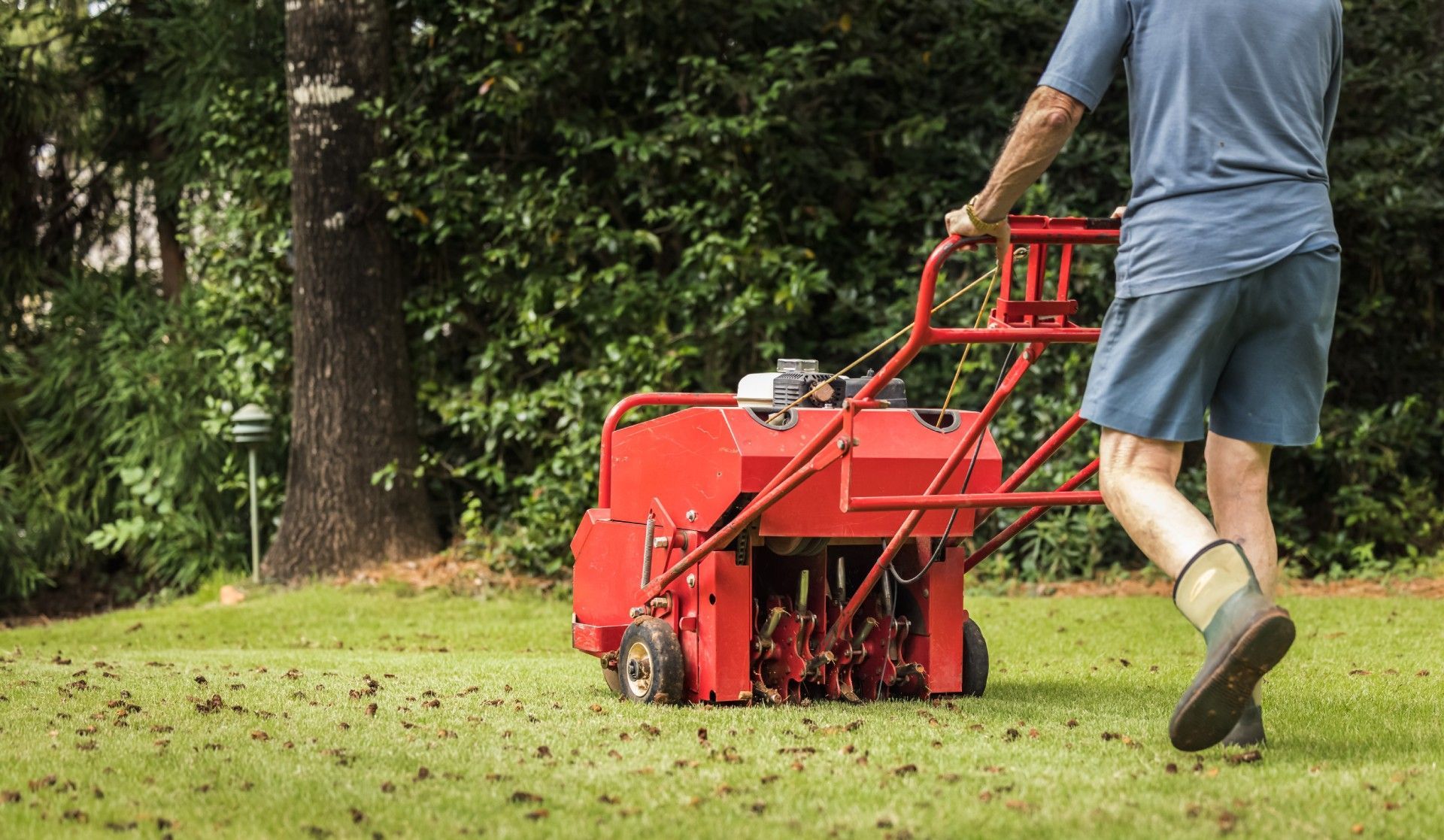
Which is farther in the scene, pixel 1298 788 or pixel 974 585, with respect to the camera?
pixel 974 585

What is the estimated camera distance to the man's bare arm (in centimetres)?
321

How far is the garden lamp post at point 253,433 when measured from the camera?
31.9ft

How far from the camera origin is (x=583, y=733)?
3.64 m

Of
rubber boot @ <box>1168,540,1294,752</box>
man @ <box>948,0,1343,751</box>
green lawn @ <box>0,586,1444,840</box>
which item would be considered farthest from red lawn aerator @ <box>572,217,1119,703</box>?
rubber boot @ <box>1168,540,1294,752</box>

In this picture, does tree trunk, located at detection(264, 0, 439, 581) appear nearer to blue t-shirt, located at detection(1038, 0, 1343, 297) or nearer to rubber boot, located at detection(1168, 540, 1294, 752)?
blue t-shirt, located at detection(1038, 0, 1343, 297)

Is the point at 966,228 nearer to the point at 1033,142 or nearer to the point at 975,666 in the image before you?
the point at 1033,142

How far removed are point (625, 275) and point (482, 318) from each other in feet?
4.34

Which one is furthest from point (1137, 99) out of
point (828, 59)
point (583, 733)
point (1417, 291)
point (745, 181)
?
point (1417, 291)

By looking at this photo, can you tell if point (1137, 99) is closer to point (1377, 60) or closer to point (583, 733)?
point (583, 733)

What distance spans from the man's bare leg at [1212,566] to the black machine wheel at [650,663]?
1.37 metres

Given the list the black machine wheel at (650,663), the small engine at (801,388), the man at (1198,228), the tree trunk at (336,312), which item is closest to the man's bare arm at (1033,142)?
the man at (1198,228)

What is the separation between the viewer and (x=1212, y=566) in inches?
118

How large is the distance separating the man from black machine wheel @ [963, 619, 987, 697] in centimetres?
131

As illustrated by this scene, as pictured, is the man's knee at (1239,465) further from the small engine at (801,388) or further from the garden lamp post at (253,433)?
the garden lamp post at (253,433)
